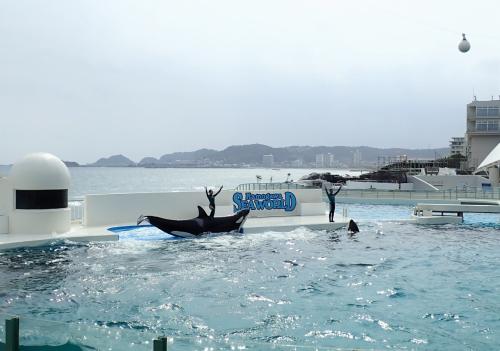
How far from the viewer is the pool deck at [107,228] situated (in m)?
14.4

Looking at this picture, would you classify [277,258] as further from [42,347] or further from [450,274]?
[42,347]

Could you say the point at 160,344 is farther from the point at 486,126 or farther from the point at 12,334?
the point at 486,126

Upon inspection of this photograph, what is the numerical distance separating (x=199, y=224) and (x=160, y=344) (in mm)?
13098

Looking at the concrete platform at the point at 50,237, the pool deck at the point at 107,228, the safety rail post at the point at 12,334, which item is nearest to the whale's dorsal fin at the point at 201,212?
the pool deck at the point at 107,228

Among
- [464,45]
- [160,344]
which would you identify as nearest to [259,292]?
[160,344]

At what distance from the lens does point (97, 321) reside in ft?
26.5

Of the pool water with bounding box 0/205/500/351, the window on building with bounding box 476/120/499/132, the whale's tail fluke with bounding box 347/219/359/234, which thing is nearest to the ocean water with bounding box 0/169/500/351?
the pool water with bounding box 0/205/500/351

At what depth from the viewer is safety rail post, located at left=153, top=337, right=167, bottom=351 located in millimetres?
3865

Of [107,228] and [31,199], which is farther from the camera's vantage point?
[107,228]

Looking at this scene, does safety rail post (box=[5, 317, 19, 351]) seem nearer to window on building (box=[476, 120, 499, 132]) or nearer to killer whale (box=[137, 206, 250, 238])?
killer whale (box=[137, 206, 250, 238])

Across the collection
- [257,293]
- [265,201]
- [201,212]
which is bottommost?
[257,293]

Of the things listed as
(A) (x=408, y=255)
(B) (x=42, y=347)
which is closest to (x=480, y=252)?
(A) (x=408, y=255)

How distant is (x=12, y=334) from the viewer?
4137mm

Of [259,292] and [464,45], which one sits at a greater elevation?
[464,45]
